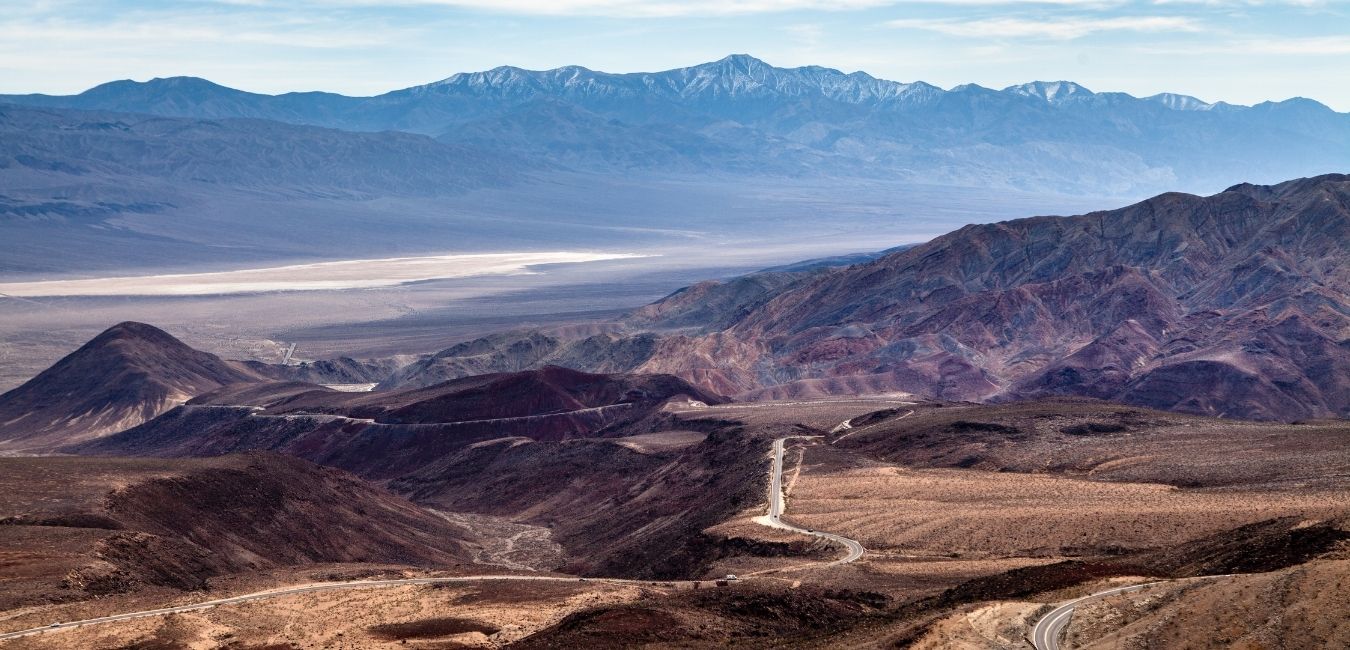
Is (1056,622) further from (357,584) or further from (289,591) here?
(289,591)

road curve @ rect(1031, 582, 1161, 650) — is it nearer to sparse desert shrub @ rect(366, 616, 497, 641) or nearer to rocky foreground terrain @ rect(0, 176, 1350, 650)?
rocky foreground terrain @ rect(0, 176, 1350, 650)

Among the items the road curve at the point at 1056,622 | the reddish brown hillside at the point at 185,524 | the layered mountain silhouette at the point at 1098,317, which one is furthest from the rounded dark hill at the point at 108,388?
the road curve at the point at 1056,622

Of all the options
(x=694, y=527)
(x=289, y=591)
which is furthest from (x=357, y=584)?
(x=694, y=527)

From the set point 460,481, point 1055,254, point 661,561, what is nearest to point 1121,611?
point 661,561

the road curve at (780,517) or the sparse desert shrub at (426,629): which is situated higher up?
the sparse desert shrub at (426,629)

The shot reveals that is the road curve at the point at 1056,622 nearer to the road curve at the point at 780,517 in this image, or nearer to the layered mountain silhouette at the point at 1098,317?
the road curve at the point at 780,517

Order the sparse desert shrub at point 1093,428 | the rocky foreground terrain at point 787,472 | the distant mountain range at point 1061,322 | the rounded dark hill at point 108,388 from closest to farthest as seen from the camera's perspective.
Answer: the rocky foreground terrain at point 787,472 < the sparse desert shrub at point 1093,428 < the rounded dark hill at point 108,388 < the distant mountain range at point 1061,322

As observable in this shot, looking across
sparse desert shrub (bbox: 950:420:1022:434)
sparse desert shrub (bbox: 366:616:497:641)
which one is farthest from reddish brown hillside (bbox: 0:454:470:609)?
sparse desert shrub (bbox: 950:420:1022:434)
